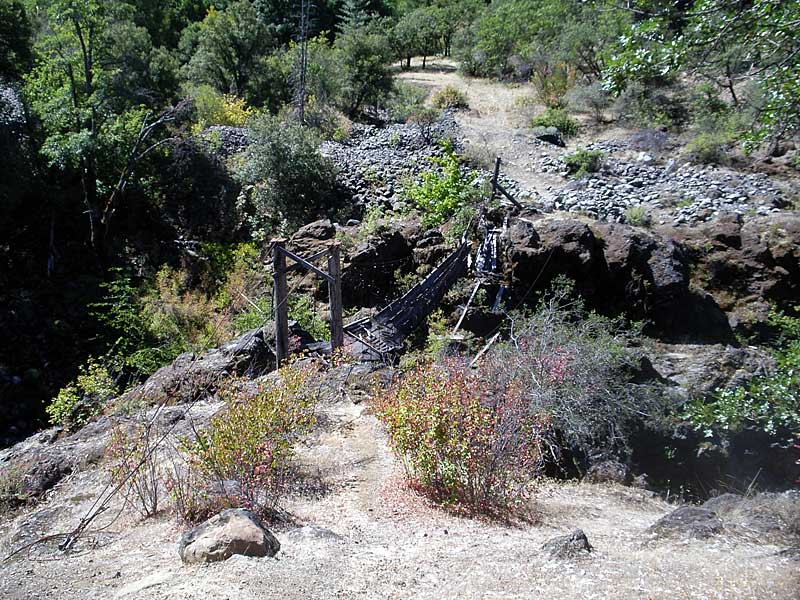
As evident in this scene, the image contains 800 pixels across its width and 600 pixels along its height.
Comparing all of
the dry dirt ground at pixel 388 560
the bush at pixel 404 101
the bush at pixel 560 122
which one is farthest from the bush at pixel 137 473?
the bush at pixel 560 122

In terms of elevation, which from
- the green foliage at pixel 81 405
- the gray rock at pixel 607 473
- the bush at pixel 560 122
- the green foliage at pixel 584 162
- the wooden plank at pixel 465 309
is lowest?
the green foliage at pixel 81 405

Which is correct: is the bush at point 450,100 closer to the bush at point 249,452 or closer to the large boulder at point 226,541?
the bush at point 249,452

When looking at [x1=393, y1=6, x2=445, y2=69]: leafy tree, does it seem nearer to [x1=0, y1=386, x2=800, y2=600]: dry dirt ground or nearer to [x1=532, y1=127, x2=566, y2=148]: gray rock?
[x1=532, y1=127, x2=566, y2=148]: gray rock

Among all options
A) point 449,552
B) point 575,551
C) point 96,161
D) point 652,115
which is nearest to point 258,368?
point 449,552

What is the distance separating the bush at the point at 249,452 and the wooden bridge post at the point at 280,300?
9.04 feet

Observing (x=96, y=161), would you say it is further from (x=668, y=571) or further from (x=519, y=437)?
(x=668, y=571)

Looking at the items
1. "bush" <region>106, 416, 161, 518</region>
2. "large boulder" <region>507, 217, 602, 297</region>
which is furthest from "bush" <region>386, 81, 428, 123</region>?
"bush" <region>106, 416, 161, 518</region>

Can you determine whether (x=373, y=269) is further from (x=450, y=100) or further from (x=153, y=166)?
(x=450, y=100)

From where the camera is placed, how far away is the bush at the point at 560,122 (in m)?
19.3

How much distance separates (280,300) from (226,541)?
4.55m

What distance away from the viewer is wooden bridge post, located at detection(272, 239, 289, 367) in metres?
8.02

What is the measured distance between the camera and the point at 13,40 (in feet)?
52.1

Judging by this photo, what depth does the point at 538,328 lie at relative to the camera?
8195 mm

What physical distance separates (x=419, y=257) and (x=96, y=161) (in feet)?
26.6
